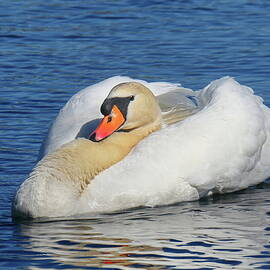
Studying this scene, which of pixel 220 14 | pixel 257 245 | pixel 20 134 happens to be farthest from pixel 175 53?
pixel 257 245

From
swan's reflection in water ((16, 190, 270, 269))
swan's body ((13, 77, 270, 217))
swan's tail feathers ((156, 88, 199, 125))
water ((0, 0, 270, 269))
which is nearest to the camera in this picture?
swan's reflection in water ((16, 190, 270, 269))

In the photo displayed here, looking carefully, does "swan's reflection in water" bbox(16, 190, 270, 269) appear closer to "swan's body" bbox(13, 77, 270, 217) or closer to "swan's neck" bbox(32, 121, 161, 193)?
"swan's body" bbox(13, 77, 270, 217)

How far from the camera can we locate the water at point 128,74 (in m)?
8.26

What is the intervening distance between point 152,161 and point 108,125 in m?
0.47

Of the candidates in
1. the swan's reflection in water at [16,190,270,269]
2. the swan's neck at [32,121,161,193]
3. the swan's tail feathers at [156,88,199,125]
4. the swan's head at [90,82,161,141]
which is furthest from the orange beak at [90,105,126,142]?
the swan's tail feathers at [156,88,199,125]

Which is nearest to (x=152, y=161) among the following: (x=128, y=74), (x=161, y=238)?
(x=161, y=238)

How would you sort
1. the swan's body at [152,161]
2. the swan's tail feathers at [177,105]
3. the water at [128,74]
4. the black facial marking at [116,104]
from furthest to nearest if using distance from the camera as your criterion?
the swan's tail feathers at [177,105] < the black facial marking at [116,104] < the swan's body at [152,161] < the water at [128,74]

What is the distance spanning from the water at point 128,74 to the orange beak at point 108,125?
2.13ft

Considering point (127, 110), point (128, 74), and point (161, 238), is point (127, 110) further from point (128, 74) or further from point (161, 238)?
point (128, 74)

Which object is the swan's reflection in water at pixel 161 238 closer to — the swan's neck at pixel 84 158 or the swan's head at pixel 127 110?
the swan's neck at pixel 84 158

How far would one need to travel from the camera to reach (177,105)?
10.7 meters

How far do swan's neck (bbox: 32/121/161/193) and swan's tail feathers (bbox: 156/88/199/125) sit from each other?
0.59m

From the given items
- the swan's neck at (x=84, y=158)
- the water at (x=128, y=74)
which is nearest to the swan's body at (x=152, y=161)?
the swan's neck at (x=84, y=158)

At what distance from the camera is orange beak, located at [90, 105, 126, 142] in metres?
9.38
